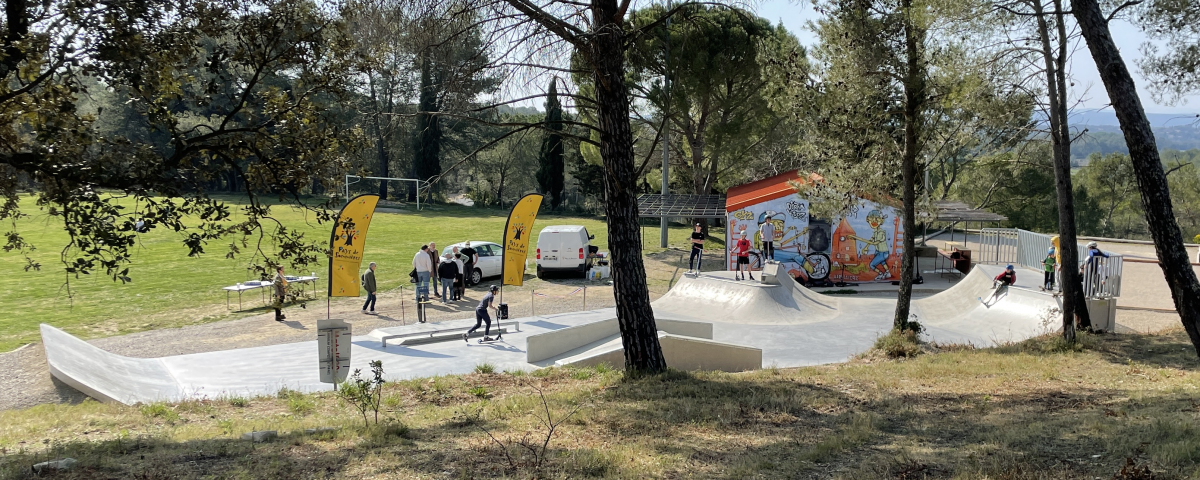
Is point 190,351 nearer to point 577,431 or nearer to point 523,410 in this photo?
point 523,410

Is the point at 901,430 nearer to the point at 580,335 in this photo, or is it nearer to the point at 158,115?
the point at 158,115

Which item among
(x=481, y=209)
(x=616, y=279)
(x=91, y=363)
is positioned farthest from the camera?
(x=481, y=209)

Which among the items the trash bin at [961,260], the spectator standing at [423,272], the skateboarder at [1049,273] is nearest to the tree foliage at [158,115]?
the spectator standing at [423,272]

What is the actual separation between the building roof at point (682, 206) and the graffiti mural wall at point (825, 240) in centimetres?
330

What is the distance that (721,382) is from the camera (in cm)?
855

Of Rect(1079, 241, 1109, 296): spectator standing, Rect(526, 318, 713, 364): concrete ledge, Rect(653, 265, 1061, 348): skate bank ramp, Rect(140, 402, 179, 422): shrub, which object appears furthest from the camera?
Rect(653, 265, 1061, 348): skate bank ramp

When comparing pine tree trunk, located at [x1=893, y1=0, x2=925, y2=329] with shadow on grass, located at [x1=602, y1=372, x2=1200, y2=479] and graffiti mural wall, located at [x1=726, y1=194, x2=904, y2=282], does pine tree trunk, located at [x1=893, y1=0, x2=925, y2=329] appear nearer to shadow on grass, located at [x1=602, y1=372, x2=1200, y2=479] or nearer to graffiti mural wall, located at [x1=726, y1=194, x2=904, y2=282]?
shadow on grass, located at [x1=602, y1=372, x2=1200, y2=479]

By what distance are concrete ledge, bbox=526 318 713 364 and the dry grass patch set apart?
2.35m

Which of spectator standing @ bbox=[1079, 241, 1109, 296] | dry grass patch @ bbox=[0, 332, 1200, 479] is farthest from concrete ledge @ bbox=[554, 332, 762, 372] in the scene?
spectator standing @ bbox=[1079, 241, 1109, 296]

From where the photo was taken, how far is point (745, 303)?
688 inches

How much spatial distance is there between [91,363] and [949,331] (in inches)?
626

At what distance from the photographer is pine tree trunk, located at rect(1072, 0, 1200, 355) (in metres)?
5.67

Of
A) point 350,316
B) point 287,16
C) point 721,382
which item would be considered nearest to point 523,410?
point 721,382

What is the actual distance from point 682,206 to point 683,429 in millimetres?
22531
